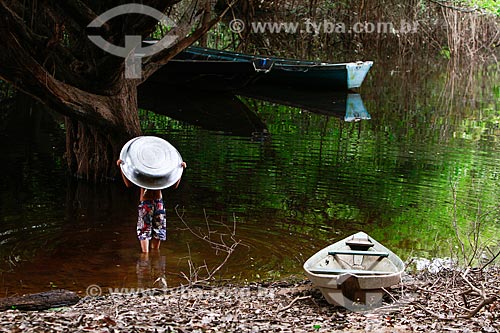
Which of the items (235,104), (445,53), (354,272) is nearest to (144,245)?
(354,272)

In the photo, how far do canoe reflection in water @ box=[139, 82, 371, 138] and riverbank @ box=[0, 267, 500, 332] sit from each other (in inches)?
352

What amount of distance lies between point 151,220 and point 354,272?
2.68 metres

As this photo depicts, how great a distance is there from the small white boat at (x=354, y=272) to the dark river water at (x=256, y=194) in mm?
904

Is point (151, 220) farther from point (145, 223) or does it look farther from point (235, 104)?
point (235, 104)

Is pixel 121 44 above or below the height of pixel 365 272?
above

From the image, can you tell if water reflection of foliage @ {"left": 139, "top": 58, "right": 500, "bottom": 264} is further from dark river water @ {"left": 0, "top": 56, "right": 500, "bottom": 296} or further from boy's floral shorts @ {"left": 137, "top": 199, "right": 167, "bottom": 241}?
boy's floral shorts @ {"left": 137, "top": 199, "right": 167, "bottom": 241}

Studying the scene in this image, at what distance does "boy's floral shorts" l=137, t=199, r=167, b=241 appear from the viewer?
25.4ft

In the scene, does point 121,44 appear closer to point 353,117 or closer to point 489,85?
point 353,117

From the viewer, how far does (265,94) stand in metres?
21.2

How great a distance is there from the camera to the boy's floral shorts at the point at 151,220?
7746 millimetres

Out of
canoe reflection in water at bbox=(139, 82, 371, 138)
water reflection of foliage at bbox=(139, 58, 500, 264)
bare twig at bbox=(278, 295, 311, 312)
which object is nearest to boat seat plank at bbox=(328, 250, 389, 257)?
bare twig at bbox=(278, 295, 311, 312)

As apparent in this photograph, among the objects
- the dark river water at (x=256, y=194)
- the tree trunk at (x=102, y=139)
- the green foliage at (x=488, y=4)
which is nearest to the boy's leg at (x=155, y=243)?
the dark river water at (x=256, y=194)

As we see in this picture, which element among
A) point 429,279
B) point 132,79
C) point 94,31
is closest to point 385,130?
point 132,79

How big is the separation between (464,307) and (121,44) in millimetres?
6276
